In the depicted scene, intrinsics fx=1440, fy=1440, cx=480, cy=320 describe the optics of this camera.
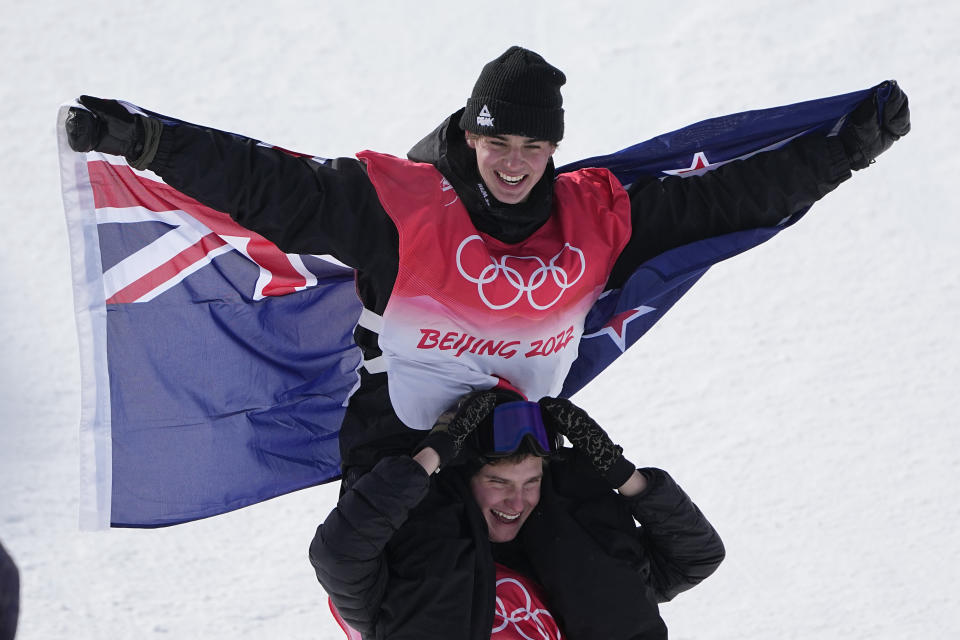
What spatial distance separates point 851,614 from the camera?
348 centimetres

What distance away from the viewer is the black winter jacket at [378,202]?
98.5 inches

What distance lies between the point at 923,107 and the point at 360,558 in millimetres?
3976

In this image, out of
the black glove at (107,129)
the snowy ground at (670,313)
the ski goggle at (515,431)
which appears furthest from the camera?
the snowy ground at (670,313)

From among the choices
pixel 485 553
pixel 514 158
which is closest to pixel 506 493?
pixel 485 553

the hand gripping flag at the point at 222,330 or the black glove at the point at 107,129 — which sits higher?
the black glove at the point at 107,129

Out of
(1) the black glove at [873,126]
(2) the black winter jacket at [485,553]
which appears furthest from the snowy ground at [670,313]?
(1) the black glove at [873,126]

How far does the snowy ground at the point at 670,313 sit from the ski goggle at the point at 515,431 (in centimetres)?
105

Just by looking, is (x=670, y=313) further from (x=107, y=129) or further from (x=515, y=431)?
(x=107, y=129)

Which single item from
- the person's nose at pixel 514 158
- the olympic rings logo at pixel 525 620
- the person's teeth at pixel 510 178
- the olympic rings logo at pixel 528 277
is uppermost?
the person's nose at pixel 514 158

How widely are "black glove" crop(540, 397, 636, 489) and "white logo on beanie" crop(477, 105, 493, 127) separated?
1.69 feet

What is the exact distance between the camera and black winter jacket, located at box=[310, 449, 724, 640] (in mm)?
2484

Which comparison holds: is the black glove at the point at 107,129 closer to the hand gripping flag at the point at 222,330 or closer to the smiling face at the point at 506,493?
the hand gripping flag at the point at 222,330

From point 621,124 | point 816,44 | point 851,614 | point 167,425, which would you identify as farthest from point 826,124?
point 816,44

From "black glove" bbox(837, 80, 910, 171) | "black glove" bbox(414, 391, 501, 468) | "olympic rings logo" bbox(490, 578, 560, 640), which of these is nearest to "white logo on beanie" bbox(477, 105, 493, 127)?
"black glove" bbox(414, 391, 501, 468)
